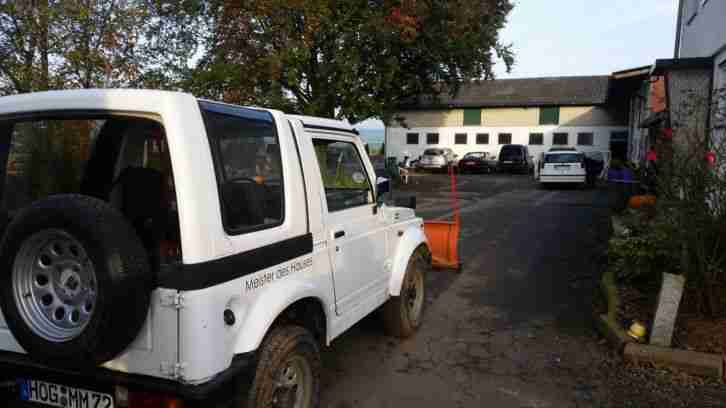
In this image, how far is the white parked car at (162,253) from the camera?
224 cm

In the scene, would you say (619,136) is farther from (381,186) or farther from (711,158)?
(381,186)

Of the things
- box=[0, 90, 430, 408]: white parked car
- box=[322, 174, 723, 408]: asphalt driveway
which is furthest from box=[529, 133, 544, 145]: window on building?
box=[0, 90, 430, 408]: white parked car

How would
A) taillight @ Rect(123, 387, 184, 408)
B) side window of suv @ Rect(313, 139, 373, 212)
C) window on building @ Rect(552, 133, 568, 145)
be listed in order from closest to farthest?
taillight @ Rect(123, 387, 184, 408), side window of suv @ Rect(313, 139, 373, 212), window on building @ Rect(552, 133, 568, 145)

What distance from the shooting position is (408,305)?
16.2 ft

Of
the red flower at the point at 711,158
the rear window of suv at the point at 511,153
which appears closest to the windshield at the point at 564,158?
the rear window of suv at the point at 511,153

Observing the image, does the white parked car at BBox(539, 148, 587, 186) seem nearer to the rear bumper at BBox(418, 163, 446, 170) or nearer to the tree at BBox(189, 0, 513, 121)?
the tree at BBox(189, 0, 513, 121)

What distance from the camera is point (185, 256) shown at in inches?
90.2

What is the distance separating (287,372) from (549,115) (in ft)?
137

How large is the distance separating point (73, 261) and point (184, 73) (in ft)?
53.8

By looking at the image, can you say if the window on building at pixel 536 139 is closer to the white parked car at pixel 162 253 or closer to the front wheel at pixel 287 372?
the white parked car at pixel 162 253

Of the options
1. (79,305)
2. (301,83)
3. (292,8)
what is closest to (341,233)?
(79,305)

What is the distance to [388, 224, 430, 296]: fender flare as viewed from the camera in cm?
450

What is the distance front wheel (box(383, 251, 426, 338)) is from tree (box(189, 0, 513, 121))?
1329cm

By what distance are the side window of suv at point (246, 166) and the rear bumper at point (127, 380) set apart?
2.27 ft
